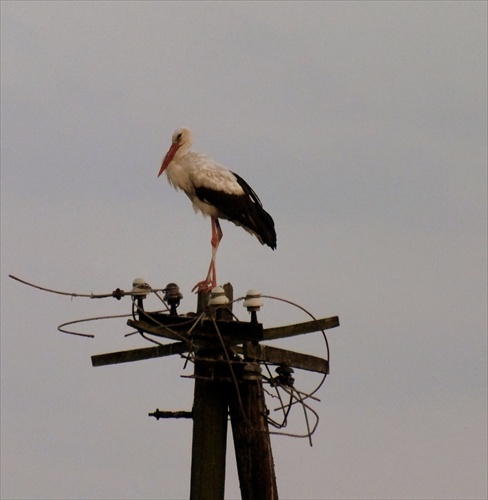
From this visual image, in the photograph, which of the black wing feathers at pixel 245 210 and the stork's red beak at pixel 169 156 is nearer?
the black wing feathers at pixel 245 210

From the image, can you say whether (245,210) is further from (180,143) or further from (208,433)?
(208,433)

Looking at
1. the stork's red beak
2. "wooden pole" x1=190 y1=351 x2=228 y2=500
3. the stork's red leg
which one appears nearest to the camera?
"wooden pole" x1=190 y1=351 x2=228 y2=500

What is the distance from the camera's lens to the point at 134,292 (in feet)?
30.0

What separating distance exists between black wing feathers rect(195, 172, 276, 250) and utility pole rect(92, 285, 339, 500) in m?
5.04

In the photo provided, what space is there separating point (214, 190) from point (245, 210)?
0.47 metres

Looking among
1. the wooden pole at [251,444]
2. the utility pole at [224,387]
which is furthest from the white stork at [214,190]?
the wooden pole at [251,444]

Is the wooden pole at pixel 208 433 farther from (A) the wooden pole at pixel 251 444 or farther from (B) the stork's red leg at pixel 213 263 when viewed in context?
(B) the stork's red leg at pixel 213 263

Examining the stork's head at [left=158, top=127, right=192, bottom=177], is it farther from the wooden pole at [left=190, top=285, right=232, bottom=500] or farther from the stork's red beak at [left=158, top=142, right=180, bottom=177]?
the wooden pole at [left=190, top=285, right=232, bottom=500]

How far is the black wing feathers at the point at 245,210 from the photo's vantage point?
14.0 metres

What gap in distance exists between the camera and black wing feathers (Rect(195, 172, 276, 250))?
14.0 m

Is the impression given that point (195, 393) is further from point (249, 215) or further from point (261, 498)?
point (249, 215)

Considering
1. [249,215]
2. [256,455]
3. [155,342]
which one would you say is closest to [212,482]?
[256,455]

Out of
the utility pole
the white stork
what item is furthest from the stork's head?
the utility pole

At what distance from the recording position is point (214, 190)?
14.5 m
